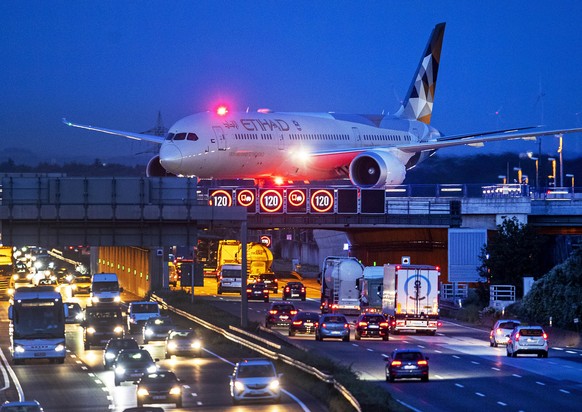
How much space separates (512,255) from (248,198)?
698 inches

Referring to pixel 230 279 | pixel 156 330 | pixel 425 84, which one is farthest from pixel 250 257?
pixel 156 330

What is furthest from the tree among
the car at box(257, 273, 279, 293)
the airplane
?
the car at box(257, 273, 279, 293)

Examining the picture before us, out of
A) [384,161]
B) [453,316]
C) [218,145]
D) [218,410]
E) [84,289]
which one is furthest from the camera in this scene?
[84,289]

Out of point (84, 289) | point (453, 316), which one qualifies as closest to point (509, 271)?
point (453, 316)

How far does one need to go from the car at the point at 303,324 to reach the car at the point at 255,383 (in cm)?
2156

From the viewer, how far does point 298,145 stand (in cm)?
6844

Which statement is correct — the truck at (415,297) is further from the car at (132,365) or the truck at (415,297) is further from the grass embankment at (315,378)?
the car at (132,365)

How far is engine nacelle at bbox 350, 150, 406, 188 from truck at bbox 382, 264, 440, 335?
865 centimetres

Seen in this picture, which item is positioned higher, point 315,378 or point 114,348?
point 114,348

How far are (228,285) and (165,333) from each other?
1323 inches

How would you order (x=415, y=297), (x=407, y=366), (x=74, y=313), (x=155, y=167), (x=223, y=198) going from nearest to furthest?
1. (x=407, y=366)
2. (x=415, y=297)
3. (x=223, y=198)
4. (x=155, y=167)
5. (x=74, y=313)

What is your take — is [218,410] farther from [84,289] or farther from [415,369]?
[84,289]

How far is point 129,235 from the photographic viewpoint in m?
53.7

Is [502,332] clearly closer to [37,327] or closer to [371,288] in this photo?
[37,327]
